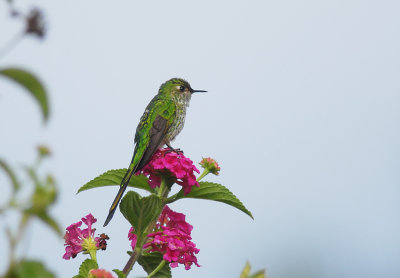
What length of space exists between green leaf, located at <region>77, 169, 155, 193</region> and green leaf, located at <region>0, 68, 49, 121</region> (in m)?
2.73

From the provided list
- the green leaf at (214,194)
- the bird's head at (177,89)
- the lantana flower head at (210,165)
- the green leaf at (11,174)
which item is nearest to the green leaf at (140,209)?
the green leaf at (214,194)

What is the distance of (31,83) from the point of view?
1181 millimetres

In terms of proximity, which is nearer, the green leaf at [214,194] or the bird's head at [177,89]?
the green leaf at [214,194]

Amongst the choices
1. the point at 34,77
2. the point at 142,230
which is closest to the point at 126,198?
the point at 142,230

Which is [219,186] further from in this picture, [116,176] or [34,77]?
[34,77]

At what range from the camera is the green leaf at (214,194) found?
151 inches

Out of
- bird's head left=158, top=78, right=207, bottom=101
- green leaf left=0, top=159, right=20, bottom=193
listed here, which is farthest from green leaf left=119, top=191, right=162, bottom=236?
bird's head left=158, top=78, right=207, bottom=101

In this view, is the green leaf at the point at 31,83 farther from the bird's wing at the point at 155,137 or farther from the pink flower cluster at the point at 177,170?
the bird's wing at the point at 155,137

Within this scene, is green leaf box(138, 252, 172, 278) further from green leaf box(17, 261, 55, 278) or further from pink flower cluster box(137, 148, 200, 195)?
green leaf box(17, 261, 55, 278)

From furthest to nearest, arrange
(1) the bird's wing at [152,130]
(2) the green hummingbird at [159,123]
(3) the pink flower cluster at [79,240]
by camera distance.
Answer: (1) the bird's wing at [152,130]
(2) the green hummingbird at [159,123]
(3) the pink flower cluster at [79,240]

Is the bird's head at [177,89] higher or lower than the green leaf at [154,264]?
higher

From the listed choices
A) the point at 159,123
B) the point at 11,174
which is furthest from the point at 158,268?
the point at 159,123

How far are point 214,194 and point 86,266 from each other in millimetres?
979

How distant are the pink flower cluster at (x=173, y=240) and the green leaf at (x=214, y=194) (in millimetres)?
142
